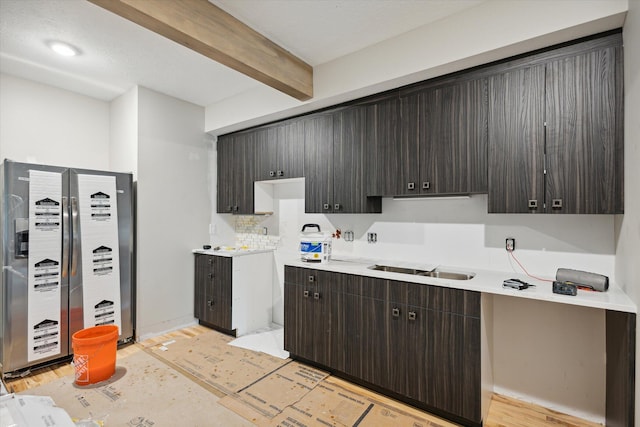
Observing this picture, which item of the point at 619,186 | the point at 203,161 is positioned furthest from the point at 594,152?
the point at 203,161

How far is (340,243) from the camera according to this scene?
3.42 meters

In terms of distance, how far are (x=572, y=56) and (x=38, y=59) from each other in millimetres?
4243

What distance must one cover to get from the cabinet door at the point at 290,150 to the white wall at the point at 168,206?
1.22 metres

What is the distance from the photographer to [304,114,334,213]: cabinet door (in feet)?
10.2

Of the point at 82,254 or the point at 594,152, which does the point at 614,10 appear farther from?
the point at 82,254

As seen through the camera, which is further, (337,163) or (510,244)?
(337,163)

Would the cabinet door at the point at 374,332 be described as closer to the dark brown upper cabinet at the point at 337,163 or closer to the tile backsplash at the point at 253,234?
the dark brown upper cabinet at the point at 337,163

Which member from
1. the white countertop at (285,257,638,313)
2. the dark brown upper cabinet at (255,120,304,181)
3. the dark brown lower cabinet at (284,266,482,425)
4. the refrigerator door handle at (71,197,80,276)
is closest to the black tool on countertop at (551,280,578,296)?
the white countertop at (285,257,638,313)

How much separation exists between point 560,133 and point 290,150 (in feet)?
7.67

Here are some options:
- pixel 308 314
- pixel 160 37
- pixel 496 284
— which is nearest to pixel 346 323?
pixel 308 314

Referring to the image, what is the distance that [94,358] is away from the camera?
2625 mm

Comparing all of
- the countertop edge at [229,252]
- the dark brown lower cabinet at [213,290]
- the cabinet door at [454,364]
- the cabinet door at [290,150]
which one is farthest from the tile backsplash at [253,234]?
the cabinet door at [454,364]

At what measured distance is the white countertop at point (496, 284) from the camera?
1699 mm

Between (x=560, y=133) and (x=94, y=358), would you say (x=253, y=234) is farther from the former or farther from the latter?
(x=560, y=133)
